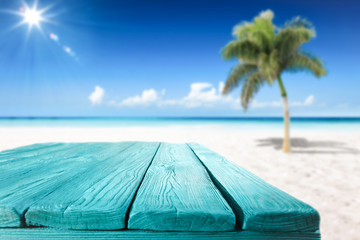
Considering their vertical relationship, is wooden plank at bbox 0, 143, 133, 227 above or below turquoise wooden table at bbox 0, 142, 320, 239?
above

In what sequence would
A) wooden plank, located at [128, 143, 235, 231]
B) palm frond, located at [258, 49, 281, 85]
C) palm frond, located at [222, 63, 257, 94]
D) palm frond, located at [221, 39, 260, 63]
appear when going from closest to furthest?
wooden plank, located at [128, 143, 235, 231]
palm frond, located at [258, 49, 281, 85]
palm frond, located at [221, 39, 260, 63]
palm frond, located at [222, 63, 257, 94]

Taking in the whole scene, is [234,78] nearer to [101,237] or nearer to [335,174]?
[335,174]

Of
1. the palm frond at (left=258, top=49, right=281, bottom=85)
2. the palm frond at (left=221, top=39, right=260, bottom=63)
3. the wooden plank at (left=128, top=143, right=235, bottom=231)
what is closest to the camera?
the wooden plank at (left=128, top=143, right=235, bottom=231)

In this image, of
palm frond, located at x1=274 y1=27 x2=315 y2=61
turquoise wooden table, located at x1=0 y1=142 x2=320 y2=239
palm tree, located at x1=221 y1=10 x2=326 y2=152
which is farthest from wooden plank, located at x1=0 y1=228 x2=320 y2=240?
palm frond, located at x1=274 y1=27 x2=315 y2=61

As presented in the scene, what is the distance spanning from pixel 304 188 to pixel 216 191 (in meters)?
3.54

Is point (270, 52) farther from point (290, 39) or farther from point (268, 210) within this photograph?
point (268, 210)

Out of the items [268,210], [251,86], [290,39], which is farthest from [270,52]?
[268,210]

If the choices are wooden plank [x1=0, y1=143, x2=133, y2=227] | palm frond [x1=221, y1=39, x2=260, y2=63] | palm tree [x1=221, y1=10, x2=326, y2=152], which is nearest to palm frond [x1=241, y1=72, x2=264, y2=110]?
palm tree [x1=221, y1=10, x2=326, y2=152]

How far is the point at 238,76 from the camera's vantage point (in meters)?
7.89

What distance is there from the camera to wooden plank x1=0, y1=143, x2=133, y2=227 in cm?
51

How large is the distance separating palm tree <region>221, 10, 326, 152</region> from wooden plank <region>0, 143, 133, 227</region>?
6.65 metres

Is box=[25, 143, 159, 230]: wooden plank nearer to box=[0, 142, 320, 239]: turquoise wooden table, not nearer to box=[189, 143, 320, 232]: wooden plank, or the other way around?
box=[0, 142, 320, 239]: turquoise wooden table

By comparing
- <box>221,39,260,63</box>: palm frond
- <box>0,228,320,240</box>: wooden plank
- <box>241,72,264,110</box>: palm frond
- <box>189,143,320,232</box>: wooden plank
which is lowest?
<box>0,228,320,240</box>: wooden plank

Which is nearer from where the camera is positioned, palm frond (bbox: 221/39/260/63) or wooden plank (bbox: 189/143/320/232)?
wooden plank (bbox: 189/143/320/232)
